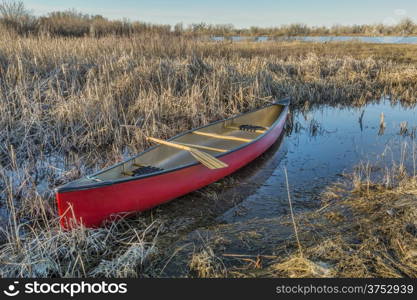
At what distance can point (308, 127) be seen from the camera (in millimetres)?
8031

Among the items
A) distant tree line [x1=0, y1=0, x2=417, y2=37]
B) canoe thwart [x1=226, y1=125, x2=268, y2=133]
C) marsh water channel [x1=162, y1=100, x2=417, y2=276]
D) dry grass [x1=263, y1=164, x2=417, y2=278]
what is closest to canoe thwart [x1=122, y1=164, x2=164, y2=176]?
marsh water channel [x1=162, y1=100, x2=417, y2=276]

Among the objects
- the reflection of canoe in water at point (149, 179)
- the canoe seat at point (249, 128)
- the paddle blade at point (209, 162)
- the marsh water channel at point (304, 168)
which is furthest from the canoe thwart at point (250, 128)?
the paddle blade at point (209, 162)

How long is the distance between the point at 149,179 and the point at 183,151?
75.3 inches

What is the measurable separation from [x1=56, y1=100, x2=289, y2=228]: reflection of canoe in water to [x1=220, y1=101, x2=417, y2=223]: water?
2.03 feet

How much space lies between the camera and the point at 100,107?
6613 millimetres

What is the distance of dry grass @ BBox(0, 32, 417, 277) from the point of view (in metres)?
3.10

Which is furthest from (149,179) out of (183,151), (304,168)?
(304,168)

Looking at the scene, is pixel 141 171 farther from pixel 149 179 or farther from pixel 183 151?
pixel 183 151

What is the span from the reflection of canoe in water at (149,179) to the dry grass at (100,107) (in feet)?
0.69

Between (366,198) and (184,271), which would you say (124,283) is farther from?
(366,198)

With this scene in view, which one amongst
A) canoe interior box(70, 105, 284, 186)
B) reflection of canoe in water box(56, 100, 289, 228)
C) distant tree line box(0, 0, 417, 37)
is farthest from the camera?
distant tree line box(0, 0, 417, 37)

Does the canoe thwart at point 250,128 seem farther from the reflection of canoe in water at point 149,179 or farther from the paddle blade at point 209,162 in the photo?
the paddle blade at point 209,162

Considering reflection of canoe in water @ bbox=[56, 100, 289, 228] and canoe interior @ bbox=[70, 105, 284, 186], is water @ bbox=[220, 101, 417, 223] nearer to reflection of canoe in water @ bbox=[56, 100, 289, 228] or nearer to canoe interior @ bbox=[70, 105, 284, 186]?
reflection of canoe in water @ bbox=[56, 100, 289, 228]

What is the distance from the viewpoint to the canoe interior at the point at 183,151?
4259mm
